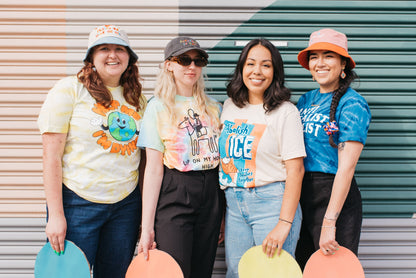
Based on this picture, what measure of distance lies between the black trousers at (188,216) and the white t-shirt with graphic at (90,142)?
1.09 ft

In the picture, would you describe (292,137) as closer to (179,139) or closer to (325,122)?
(325,122)

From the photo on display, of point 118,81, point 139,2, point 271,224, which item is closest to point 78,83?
point 118,81

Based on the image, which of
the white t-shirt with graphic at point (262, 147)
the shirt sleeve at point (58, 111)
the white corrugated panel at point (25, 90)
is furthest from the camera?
the white corrugated panel at point (25, 90)

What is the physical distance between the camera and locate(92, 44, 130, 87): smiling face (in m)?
2.17

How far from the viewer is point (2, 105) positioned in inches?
121

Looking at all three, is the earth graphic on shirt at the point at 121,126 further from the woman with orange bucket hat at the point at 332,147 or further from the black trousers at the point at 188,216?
the woman with orange bucket hat at the point at 332,147

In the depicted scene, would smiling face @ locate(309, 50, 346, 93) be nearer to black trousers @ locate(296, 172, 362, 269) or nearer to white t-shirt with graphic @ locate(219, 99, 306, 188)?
white t-shirt with graphic @ locate(219, 99, 306, 188)

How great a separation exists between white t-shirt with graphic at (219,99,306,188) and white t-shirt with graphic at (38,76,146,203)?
0.72 metres

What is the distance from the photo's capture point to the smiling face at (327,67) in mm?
2225

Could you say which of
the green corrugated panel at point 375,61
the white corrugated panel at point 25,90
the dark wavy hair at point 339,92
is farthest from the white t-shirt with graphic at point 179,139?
the white corrugated panel at point 25,90

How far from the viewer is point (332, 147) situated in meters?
2.16

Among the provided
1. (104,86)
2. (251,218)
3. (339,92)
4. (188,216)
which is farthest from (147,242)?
(339,92)

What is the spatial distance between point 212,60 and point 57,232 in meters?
2.00

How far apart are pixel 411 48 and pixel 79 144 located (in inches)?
123
